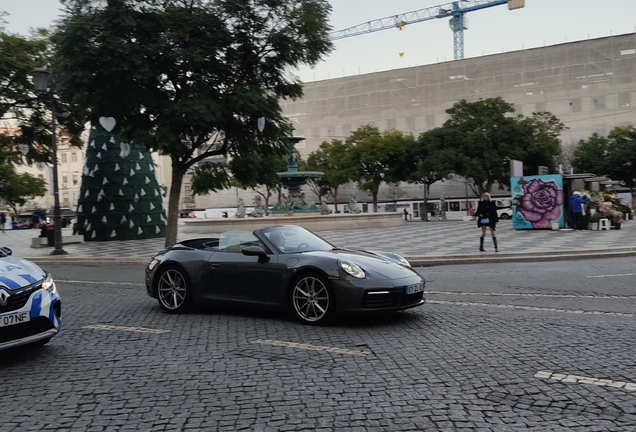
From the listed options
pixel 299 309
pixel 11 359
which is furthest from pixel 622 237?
pixel 11 359

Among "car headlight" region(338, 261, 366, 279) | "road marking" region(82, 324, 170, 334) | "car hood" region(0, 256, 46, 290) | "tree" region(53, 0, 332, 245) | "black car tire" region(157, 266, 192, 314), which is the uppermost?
"tree" region(53, 0, 332, 245)

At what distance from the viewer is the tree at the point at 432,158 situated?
4953cm

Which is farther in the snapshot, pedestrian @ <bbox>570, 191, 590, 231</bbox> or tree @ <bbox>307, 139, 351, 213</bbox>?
tree @ <bbox>307, 139, 351, 213</bbox>

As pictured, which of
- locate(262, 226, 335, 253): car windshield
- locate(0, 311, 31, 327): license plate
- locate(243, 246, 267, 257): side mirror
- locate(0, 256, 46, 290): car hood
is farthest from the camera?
locate(262, 226, 335, 253): car windshield

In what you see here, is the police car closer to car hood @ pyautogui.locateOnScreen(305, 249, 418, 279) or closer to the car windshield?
the car windshield

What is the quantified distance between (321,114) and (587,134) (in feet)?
92.3

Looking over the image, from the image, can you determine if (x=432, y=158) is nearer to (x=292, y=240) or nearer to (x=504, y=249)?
(x=504, y=249)

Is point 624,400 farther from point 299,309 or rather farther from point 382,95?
point 382,95

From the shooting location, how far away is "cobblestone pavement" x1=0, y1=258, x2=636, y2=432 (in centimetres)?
411

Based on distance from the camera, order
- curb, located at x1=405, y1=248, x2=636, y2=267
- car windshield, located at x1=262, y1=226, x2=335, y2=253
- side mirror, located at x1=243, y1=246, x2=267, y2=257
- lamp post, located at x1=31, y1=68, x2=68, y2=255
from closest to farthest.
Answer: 1. side mirror, located at x1=243, y1=246, x2=267, y2=257
2. car windshield, located at x1=262, y1=226, x2=335, y2=253
3. curb, located at x1=405, y1=248, x2=636, y2=267
4. lamp post, located at x1=31, y1=68, x2=68, y2=255

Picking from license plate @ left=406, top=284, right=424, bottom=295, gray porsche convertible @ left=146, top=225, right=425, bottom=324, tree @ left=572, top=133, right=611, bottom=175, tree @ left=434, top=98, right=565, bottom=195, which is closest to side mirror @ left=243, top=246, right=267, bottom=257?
gray porsche convertible @ left=146, top=225, right=425, bottom=324

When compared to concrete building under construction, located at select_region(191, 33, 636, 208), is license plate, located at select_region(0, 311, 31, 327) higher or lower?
lower

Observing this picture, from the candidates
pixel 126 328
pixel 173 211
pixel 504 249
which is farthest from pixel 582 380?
pixel 173 211

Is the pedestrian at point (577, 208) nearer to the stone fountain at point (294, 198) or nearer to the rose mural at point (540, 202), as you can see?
the rose mural at point (540, 202)
